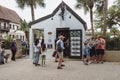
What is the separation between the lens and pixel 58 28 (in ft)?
62.6

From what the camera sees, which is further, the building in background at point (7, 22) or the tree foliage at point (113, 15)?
the building in background at point (7, 22)

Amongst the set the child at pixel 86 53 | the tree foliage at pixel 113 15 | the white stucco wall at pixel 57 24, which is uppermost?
the tree foliage at pixel 113 15

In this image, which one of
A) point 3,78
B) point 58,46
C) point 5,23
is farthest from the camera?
point 5,23

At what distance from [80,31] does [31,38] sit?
3.60 metres

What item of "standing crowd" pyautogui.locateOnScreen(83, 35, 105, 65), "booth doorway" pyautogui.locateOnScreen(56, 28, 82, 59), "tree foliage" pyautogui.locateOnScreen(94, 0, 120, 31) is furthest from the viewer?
"tree foliage" pyautogui.locateOnScreen(94, 0, 120, 31)

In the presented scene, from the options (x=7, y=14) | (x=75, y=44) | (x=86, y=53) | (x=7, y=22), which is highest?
(x=7, y=14)

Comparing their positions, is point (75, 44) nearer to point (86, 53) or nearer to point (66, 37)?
point (66, 37)

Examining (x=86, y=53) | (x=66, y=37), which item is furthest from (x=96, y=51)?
(x=66, y=37)

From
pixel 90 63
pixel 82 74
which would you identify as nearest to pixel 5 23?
pixel 90 63

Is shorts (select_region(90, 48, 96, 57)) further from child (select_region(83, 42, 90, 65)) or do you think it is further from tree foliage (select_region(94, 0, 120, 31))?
tree foliage (select_region(94, 0, 120, 31))

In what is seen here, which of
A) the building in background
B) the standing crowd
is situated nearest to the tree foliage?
the building in background

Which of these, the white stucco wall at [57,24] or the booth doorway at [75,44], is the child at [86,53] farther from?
the white stucco wall at [57,24]

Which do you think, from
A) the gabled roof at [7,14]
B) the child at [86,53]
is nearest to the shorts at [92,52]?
the child at [86,53]

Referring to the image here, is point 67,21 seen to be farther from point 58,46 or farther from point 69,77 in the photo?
point 69,77
